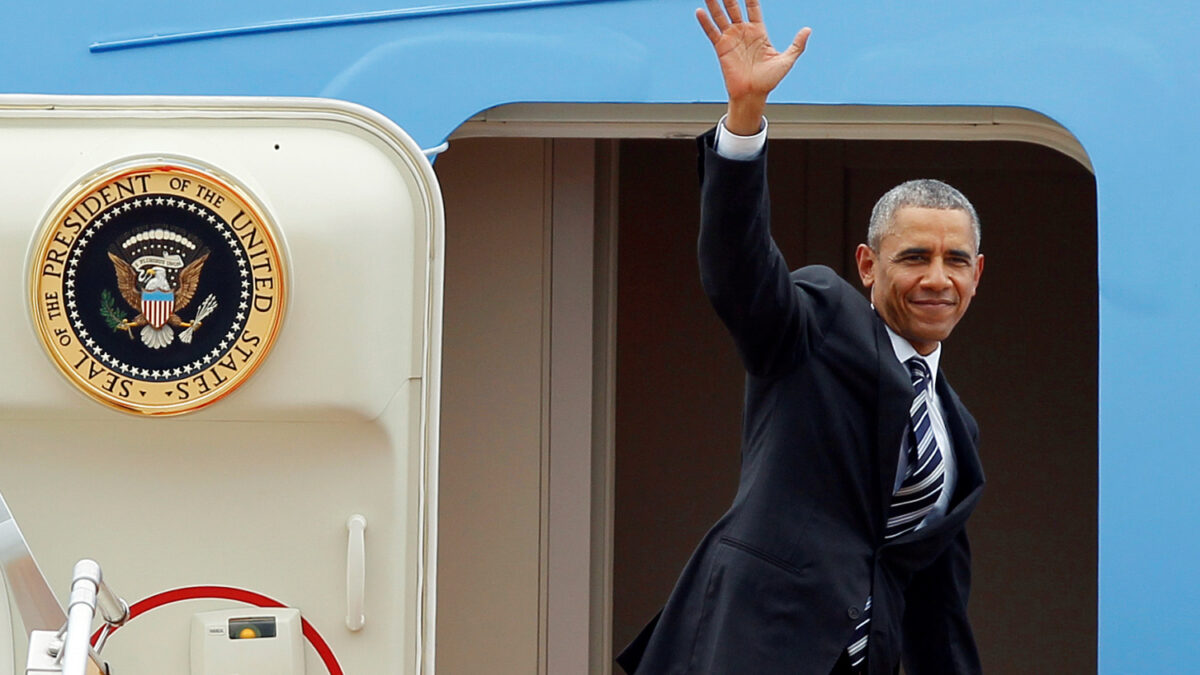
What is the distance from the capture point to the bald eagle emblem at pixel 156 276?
268cm

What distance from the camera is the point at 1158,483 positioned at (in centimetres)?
333

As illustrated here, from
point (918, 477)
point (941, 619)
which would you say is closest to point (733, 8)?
point (918, 477)

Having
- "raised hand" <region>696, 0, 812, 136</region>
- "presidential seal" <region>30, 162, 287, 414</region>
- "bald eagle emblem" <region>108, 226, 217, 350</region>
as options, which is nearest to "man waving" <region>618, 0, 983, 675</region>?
"raised hand" <region>696, 0, 812, 136</region>

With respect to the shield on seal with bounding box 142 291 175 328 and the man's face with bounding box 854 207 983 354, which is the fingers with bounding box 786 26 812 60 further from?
the shield on seal with bounding box 142 291 175 328

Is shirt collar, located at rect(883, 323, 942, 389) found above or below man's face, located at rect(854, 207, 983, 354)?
below

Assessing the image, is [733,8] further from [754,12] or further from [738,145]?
[738,145]

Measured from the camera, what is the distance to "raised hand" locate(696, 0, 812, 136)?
7.22 ft

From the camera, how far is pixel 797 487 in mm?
2363

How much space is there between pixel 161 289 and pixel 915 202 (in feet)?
3.98

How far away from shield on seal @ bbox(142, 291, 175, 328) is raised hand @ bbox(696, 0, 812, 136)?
102 cm

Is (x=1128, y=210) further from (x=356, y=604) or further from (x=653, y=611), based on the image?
(x=653, y=611)

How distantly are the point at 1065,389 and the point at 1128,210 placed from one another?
3072 mm

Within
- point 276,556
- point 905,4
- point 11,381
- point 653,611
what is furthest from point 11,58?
point 653,611

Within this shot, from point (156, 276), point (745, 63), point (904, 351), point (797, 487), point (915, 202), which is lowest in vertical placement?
point (797, 487)
